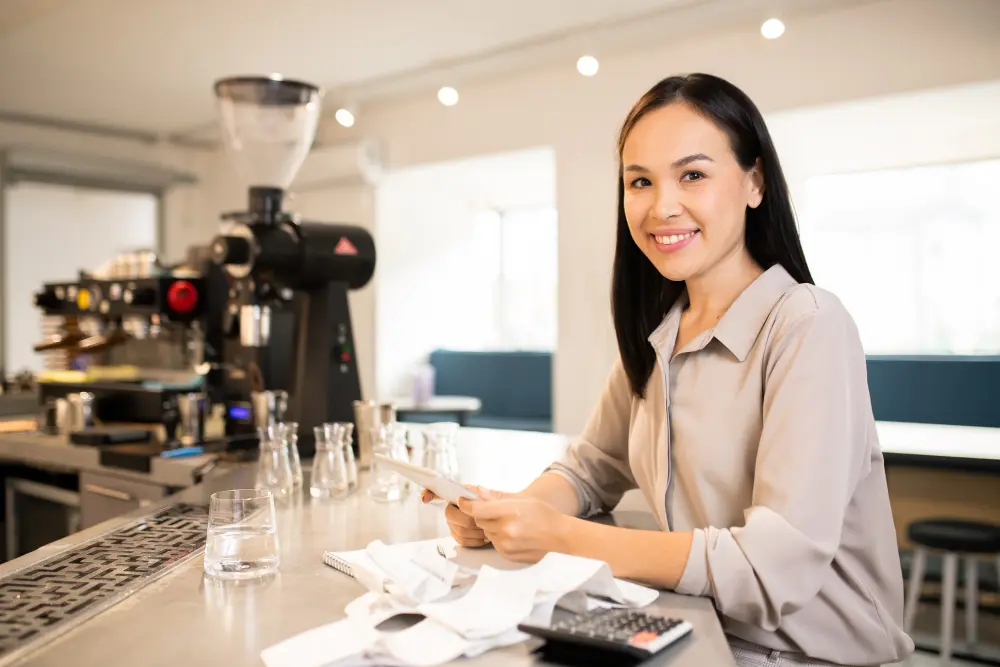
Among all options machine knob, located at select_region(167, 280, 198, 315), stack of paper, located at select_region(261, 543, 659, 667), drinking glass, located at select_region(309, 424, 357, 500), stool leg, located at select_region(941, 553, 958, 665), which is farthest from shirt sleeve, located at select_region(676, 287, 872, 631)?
stool leg, located at select_region(941, 553, 958, 665)

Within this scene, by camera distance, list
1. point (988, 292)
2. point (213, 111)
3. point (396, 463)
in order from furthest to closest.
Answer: point (213, 111)
point (988, 292)
point (396, 463)

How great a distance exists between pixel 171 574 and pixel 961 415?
13.6ft

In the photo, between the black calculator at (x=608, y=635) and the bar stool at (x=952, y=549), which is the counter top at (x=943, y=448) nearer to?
the bar stool at (x=952, y=549)

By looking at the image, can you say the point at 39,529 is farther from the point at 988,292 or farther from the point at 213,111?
the point at 988,292

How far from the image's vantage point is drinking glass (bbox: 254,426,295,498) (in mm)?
1600

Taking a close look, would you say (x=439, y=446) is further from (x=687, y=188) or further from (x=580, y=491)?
(x=687, y=188)

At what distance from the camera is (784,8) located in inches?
155

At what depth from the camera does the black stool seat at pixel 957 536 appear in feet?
9.55

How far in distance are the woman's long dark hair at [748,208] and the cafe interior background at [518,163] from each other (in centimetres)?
205

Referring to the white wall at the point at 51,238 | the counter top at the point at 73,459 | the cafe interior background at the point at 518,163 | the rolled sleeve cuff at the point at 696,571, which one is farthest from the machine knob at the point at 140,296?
the white wall at the point at 51,238

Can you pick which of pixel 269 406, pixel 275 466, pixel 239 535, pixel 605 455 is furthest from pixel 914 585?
pixel 239 535

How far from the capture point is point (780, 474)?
101 centimetres

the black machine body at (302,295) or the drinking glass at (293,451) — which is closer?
the drinking glass at (293,451)

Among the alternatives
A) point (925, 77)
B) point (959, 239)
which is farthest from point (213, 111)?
point (959, 239)
